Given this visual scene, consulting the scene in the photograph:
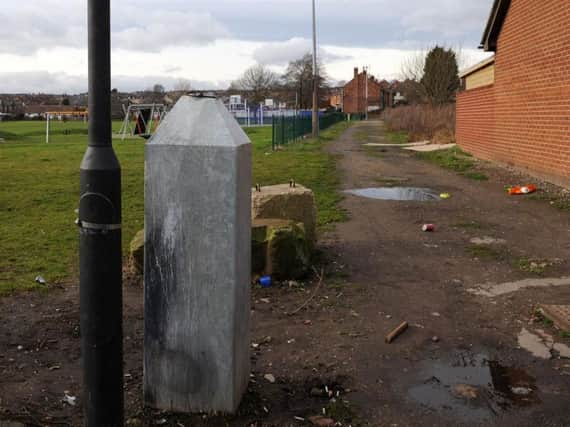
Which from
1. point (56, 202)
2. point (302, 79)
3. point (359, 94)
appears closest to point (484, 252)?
point (56, 202)

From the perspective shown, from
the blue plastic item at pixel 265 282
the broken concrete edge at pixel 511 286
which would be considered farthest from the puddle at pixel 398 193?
the blue plastic item at pixel 265 282

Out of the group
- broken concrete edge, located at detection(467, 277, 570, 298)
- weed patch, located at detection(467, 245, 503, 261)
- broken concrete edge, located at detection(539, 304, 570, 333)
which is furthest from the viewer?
weed patch, located at detection(467, 245, 503, 261)

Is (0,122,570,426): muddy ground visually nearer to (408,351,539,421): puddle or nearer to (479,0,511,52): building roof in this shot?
(408,351,539,421): puddle

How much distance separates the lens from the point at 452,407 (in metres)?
4.10

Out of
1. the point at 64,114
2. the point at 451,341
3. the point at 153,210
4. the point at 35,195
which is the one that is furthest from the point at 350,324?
the point at 64,114

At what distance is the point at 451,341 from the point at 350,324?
0.83 metres

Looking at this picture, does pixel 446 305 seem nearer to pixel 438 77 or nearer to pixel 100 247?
pixel 100 247

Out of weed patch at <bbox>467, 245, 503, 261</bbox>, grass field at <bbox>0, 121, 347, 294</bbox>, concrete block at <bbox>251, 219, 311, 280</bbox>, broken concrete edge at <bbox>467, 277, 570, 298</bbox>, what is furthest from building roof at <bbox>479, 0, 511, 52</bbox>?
concrete block at <bbox>251, 219, 311, 280</bbox>

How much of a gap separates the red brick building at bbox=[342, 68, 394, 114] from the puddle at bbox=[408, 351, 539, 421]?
11911 centimetres

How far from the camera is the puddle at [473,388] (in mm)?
4102

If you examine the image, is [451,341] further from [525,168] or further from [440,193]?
[525,168]

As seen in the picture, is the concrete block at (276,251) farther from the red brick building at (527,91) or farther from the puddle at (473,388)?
the red brick building at (527,91)

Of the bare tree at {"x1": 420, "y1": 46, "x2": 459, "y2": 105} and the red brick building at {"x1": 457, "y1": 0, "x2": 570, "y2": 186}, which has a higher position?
the bare tree at {"x1": 420, "y1": 46, "x2": 459, "y2": 105}

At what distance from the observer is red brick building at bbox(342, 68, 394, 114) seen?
12275cm
